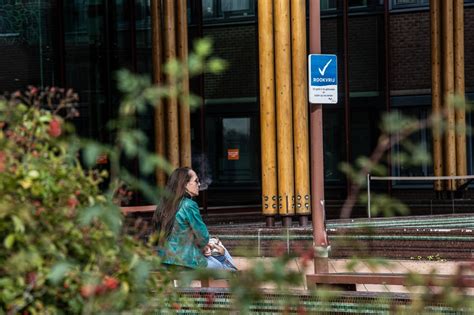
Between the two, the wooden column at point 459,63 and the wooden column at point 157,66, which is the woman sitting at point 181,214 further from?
the wooden column at point 459,63

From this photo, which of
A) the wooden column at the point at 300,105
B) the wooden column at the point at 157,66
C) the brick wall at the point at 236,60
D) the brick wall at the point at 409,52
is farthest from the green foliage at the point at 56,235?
the brick wall at the point at 409,52

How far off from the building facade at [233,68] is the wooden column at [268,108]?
3473mm

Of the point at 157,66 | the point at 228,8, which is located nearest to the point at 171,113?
the point at 157,66

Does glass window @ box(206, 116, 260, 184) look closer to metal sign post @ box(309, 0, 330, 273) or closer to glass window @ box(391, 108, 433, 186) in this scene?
glass window @ box(391, 108, 433, 186)

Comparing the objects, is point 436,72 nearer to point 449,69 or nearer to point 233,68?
point 449,69

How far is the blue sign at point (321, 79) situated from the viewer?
40.8ft

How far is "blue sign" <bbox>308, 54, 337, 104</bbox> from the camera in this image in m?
12.4

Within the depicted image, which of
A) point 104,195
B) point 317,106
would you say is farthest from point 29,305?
point 317,106

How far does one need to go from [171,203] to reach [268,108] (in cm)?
686

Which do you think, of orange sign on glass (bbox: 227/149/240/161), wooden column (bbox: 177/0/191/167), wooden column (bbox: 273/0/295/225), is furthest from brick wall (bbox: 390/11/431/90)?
wooden column (bbox: 273/0/295/225)

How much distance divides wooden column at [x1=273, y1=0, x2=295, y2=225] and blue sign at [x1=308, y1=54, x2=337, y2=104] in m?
3.63

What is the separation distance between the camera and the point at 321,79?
1255 cm

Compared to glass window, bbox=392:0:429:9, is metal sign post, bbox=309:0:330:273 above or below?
below

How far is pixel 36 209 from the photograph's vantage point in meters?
3.89
